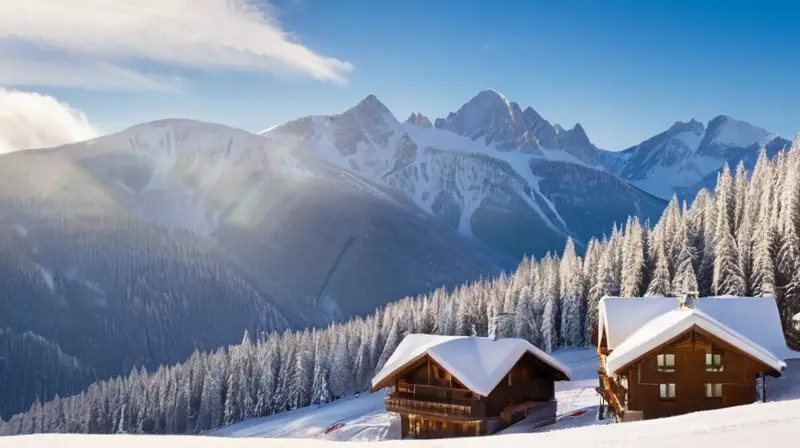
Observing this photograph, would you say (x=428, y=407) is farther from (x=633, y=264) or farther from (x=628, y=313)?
(x=633, y=264)

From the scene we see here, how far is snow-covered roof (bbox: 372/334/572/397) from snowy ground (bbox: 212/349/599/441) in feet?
13.6

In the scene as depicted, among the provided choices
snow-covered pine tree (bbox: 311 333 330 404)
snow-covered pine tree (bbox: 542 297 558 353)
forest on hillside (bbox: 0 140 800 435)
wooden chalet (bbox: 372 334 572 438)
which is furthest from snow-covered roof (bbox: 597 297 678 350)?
snow-covered pine tree (bbox: 311 333 330 404)

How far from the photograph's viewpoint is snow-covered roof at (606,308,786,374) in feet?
112

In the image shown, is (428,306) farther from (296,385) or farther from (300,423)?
(300,423)

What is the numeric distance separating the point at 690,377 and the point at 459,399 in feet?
44.1

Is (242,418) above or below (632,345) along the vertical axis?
below

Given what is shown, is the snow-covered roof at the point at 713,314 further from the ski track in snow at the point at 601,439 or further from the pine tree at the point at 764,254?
the pine tree at the point at 764,254

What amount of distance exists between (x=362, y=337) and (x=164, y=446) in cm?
9006

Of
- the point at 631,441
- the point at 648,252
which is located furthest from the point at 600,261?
the point at 631,441

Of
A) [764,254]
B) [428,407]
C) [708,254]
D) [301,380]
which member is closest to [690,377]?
[428,407]

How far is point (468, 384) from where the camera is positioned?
41.7 metres

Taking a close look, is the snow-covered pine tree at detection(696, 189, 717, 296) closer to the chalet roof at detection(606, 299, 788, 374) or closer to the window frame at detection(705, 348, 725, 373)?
the window frame at detection(705, 348, 725, 373)

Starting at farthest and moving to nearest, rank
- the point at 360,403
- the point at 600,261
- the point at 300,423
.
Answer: the point at 600,261 < the point at 360,403 < the point at 300,423

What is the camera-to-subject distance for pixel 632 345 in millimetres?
35594
